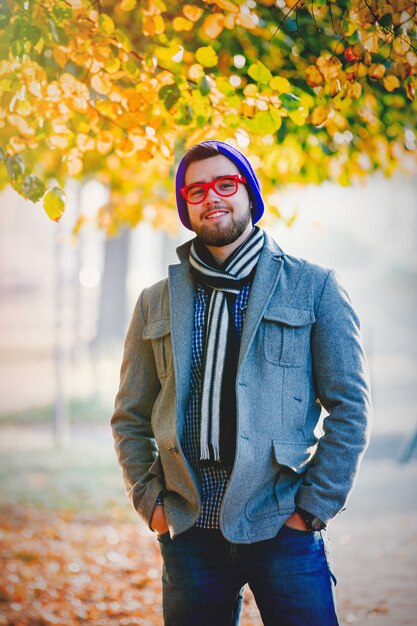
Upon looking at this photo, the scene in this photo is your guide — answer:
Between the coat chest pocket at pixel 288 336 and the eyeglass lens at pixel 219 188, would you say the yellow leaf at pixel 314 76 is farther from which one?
the coat chest pocket at pixel 288 336

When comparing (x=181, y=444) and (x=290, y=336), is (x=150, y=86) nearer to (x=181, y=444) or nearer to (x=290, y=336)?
(x=290, y=336)

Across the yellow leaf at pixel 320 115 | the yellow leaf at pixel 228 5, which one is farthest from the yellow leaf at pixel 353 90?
the yellow leaf at pixel 228 5

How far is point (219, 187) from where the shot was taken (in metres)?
3.06

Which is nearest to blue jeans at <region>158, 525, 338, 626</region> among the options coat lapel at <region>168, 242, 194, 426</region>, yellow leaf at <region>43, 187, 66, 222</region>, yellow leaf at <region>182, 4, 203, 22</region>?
coat lapel at <region>168, 242, 194, 426</region>

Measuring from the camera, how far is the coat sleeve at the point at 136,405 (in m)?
3.27

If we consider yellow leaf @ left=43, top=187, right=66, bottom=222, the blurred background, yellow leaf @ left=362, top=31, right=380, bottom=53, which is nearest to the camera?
yellow leaf @ left=362, top=31, right=380, bottom=53

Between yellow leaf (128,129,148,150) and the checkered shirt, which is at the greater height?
yellow leaf (128,129,148,150)

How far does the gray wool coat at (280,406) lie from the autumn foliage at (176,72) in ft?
2.94

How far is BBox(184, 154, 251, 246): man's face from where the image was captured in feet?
9.89

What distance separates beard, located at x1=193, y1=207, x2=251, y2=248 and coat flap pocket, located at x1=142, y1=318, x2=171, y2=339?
414mm

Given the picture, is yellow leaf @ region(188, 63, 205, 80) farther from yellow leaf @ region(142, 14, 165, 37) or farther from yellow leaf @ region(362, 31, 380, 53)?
yellow leaf @ region(362, 31, 380, 53)

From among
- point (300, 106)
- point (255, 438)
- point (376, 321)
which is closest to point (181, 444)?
point (255, 438)

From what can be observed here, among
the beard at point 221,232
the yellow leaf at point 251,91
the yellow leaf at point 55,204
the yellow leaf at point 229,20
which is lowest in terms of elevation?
the beard at point 221,232

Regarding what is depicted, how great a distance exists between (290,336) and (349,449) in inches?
19.8
